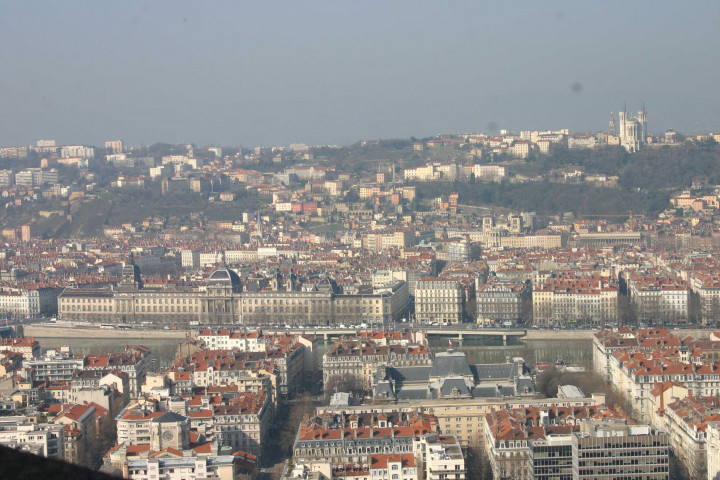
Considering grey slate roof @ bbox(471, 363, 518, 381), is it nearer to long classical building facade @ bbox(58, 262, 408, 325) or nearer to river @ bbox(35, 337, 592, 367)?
river @ bbox(35, 337, 592, 367)

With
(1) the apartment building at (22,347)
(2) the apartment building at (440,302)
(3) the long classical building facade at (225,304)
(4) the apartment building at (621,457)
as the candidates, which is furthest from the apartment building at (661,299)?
(4) the apartment building at (621,457)

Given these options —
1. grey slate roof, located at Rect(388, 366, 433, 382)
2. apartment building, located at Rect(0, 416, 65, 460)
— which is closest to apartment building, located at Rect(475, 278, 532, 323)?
grey slate roof, located at Rect(388, 366, 433, 382)

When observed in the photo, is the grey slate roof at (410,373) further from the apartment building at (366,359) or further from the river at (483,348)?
the river at (483,348)

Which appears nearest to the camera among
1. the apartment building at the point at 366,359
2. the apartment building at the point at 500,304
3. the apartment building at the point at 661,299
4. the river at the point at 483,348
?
the apartment building at the point at 366,359

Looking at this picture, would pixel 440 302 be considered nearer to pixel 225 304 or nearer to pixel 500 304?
pixel 500 304

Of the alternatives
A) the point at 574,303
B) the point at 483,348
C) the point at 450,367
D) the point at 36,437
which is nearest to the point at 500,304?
the point at 574,303

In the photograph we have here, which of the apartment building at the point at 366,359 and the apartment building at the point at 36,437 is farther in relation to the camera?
the apartment building at the point at 366,359
